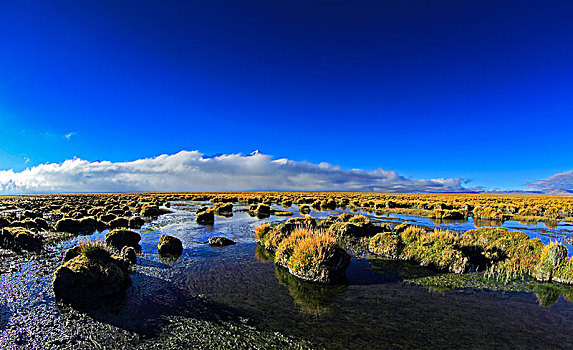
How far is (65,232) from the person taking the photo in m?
23.8

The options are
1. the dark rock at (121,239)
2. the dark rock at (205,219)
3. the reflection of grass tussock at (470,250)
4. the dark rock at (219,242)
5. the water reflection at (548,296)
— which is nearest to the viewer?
the water reflection at (548,296)

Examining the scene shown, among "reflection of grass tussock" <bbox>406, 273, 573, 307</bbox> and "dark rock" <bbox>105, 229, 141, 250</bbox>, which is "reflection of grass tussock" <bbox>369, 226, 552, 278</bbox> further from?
"dark rock" <bbox>105, 229, 141, 250</bbox>

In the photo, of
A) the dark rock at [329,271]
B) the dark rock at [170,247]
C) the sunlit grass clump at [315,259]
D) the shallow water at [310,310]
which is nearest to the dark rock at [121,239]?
the dark rock at [170,247]

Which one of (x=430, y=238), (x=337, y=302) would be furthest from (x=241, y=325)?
(x=430, y=238)

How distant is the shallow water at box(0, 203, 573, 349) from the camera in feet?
24.7

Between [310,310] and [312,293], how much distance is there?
5.06ft

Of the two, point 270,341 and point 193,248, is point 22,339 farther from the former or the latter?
point 193,248

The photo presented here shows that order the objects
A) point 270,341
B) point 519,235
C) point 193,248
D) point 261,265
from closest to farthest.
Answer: point 270,341 < point 261,265 < point 519,235 < point 193,248

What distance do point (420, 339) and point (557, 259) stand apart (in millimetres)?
10015

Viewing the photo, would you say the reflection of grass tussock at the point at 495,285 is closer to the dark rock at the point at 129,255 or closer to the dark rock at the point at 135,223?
the dark rock at the point at 129,255

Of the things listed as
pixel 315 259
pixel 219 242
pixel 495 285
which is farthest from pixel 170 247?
pixel 495 285

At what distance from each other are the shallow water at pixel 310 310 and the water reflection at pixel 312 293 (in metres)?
0.04

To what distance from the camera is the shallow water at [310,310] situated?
7.54 metres

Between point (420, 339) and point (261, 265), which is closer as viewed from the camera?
point (420, 339)
